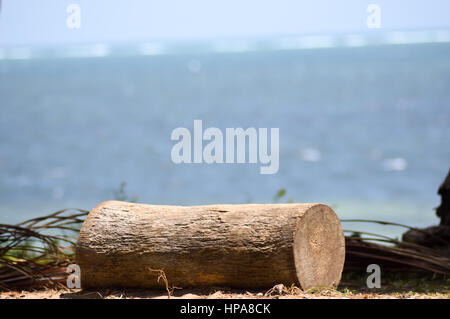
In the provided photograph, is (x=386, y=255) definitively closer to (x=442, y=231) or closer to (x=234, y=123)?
(x=442, y=231)

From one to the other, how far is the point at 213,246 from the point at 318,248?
1.57 feet

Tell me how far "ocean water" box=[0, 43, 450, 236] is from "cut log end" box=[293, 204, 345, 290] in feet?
19.3

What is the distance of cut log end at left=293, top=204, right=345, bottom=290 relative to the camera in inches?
101

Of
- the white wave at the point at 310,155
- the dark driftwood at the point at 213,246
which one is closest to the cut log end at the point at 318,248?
the dark driftwood at the point at 213,246

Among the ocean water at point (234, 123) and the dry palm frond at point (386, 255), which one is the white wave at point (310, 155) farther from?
the dry palm frond at point (386, 255)

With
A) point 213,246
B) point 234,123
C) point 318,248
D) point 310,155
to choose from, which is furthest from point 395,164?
point 213,246

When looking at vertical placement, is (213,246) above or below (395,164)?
below

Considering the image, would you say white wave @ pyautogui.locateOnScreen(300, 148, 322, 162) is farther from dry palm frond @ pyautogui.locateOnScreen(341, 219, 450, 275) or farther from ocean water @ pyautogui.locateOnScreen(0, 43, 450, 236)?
dry palm frond @ pyautogui.locateOnScreen(341, 219, 450, 275)

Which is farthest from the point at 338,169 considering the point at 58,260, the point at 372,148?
the point at 58,260

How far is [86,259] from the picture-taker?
2.77 metres

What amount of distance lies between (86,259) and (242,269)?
73cm

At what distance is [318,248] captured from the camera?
2705 mm

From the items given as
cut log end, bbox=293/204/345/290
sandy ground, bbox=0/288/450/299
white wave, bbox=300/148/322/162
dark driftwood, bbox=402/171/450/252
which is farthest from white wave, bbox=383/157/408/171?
cut log end, bbox=293/204/345/290

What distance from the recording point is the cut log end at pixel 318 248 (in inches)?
101
